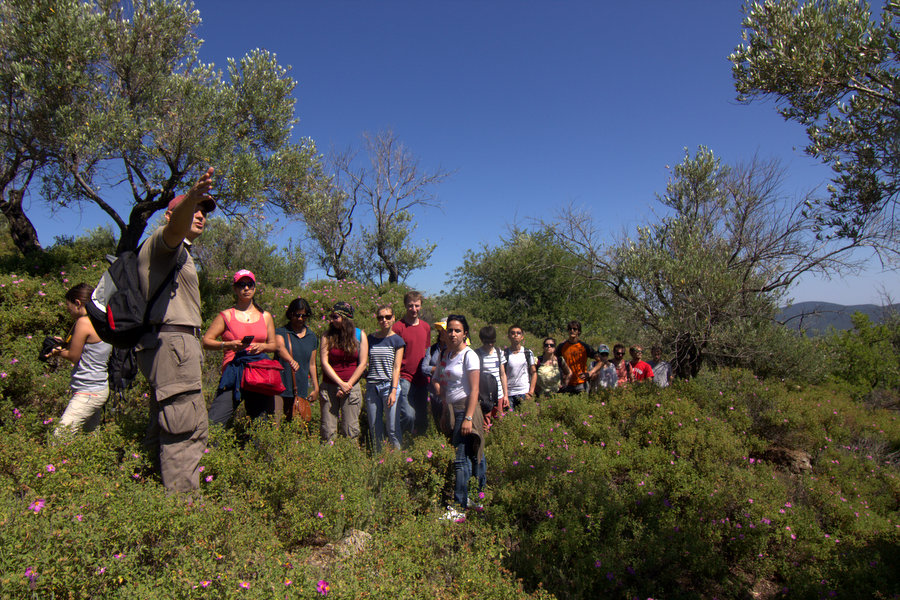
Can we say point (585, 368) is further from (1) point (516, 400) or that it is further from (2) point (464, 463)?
(2) point (464, 463)

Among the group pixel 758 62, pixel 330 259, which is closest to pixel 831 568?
pixel 758 62

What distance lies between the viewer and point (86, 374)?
380 cm

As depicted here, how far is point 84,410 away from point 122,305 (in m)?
1.71

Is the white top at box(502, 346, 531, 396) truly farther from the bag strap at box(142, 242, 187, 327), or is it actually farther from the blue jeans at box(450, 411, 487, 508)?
the bag strap at box(142, 242, 187, 327)

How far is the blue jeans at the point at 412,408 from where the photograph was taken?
513cm

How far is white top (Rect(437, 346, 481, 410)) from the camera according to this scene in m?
4.21

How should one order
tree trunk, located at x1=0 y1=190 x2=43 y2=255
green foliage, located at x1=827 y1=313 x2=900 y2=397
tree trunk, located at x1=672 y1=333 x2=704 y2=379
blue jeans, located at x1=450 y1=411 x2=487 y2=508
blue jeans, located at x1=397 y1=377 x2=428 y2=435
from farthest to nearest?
green foliage, located at x1=827 y1=313 x2=900 y2=397
tree trunk, located at x1=0 y1=190 x2=43 y2=255
tree trunk, located at x1=672 y1=333 x2=704 y2=379
blue jeans, located at x1=397 y1=377 x2=428 y2=435
blue jeans, located at x1=450 y1=411 x2=487 y2=508

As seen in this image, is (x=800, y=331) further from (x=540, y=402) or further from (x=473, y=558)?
(x=473, y=558)

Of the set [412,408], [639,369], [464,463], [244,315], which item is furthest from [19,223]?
[639,369]

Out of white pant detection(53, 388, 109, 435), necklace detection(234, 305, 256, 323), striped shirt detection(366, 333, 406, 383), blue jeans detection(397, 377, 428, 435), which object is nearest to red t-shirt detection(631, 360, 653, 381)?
blue jeans detection(397, 377, 428, 435)

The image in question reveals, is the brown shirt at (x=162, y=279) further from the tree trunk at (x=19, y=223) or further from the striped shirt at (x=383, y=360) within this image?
the tree trunk at (x=19, y=223)

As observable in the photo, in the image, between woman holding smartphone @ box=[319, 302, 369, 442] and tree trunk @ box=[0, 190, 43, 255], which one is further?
tree trunk @ box=[0, 190, 43, 255]

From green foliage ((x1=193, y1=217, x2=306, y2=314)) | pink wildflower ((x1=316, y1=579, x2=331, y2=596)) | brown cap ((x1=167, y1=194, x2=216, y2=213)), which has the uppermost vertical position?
green foliage ((x1=193, y1=217, x2=306, y2=314))

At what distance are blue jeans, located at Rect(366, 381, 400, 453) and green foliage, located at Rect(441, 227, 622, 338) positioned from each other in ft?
40.4
